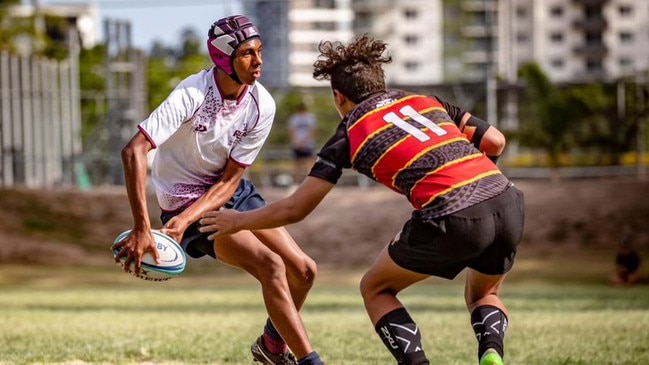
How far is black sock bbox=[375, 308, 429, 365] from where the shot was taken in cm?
645

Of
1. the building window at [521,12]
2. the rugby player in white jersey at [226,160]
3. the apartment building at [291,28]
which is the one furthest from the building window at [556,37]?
the rugby player in white jersey at [226,160]

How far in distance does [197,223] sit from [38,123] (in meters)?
25.7

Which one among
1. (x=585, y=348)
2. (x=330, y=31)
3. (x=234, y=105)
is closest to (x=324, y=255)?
(x=330, y=31)

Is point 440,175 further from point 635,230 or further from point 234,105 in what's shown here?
point 635,230

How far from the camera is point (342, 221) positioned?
29219 millimetres

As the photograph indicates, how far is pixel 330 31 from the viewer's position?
3925 cm

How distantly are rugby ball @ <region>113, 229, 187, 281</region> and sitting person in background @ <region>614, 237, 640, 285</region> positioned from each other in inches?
584

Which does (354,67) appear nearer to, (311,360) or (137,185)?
(137,185)

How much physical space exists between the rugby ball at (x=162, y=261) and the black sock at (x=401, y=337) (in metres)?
1.19

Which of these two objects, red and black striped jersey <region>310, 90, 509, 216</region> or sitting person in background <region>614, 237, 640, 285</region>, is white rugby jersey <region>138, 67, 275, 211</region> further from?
sitting person in background <region>614, 237, 640, 285</region>

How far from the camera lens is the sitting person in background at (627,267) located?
21031 mm

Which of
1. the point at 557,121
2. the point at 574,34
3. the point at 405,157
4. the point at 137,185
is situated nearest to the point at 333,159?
the point at 405,157

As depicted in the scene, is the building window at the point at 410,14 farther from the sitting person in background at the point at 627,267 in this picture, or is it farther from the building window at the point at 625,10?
the sitting person in background at the point at 627,267

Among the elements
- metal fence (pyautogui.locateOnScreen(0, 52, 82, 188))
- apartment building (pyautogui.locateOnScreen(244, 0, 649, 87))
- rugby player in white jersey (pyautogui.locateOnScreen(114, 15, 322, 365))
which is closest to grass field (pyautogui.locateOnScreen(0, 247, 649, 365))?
rugby player in white jersey (pyautogui.locateOnScreen(114, 15, 322, 365))
